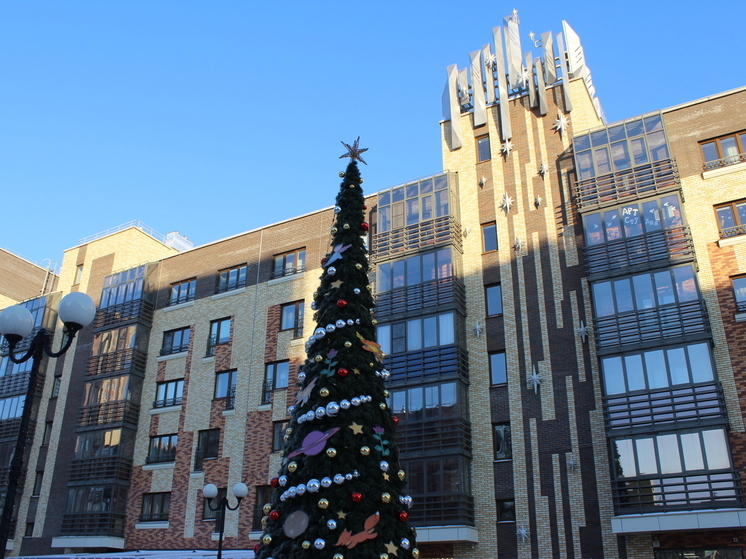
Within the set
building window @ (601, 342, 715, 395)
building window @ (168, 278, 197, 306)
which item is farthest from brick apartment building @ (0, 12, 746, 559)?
building window @ (168, 278, 197, 306)

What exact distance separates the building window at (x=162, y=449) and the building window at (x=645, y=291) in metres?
19.9

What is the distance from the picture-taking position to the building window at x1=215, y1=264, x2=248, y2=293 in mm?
33966

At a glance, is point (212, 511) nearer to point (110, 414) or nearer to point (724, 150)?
point (110, 414)

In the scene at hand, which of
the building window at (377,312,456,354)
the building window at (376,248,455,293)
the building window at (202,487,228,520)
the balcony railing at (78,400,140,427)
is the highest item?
the building window at (376,248,455,293)

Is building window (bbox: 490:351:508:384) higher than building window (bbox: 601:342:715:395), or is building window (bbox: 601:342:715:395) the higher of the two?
building window (bbox: 490:351:508:384)

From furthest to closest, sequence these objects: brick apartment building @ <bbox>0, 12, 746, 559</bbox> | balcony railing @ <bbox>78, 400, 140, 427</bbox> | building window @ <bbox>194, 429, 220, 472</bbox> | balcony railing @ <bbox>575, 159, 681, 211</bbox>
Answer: balcony railing @ <bbox>78, 400, 140, 427</bbox>
building window @ <bbox>194, 429, 220, 472</bbox>
balcony railing @ <bbox>575, 159, 681, 211</bbox>
brick apartment building @ <bbox>0, 12, 746, 559</bbox>

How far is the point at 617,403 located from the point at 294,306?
49.5ft

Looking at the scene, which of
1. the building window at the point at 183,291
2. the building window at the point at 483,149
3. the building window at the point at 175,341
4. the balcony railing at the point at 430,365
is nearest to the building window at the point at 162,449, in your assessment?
the building window at the point at 175,341

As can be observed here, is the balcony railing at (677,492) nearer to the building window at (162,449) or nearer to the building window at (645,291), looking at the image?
the building window at (645,291)

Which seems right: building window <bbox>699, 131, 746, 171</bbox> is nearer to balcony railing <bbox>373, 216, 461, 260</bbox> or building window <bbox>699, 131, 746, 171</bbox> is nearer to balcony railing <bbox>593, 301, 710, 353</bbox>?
balcony railing <bbox>593, 301, 710, 353</bbox>

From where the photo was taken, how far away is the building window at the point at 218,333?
33.0 meters

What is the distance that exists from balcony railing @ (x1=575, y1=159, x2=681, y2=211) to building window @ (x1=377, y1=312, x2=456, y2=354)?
21.8ft

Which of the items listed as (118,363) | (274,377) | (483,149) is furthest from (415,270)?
(118,363)

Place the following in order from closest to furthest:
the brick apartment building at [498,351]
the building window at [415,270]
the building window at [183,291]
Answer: the brick apartment building at [498,351]
the building window at [415,270]
the building window at [183,291]
